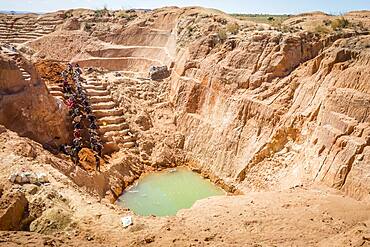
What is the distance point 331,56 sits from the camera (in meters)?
16.3

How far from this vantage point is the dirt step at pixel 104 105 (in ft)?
75.0

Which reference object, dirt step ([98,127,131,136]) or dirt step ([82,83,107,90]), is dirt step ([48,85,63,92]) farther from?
dirt step ([98,127,131,136])

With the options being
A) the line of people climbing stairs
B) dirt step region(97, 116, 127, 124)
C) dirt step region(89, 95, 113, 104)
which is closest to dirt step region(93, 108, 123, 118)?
the line of people climbing stairs

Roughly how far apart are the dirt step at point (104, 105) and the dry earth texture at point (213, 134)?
0.09 meters

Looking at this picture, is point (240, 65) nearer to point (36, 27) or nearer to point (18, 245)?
point (18, 245)

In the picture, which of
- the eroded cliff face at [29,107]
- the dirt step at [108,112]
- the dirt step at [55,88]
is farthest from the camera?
the dirt step at [108,112]

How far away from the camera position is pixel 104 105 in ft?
76.0

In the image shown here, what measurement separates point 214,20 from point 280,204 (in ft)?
56.4

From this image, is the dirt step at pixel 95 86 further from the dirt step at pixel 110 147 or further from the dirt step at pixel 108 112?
the dirt step at pixel 110 147

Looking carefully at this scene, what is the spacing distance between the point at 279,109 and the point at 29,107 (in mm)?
11587

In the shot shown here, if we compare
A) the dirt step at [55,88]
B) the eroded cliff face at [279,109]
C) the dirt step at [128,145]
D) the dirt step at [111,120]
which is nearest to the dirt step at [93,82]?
the dirt step at [55,88]

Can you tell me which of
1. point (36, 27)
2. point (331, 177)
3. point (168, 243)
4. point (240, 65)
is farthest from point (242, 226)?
point (36, 27)

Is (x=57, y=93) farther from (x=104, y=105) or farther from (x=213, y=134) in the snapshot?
(x=213, y=134)

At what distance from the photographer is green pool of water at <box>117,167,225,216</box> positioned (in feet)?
54.4
